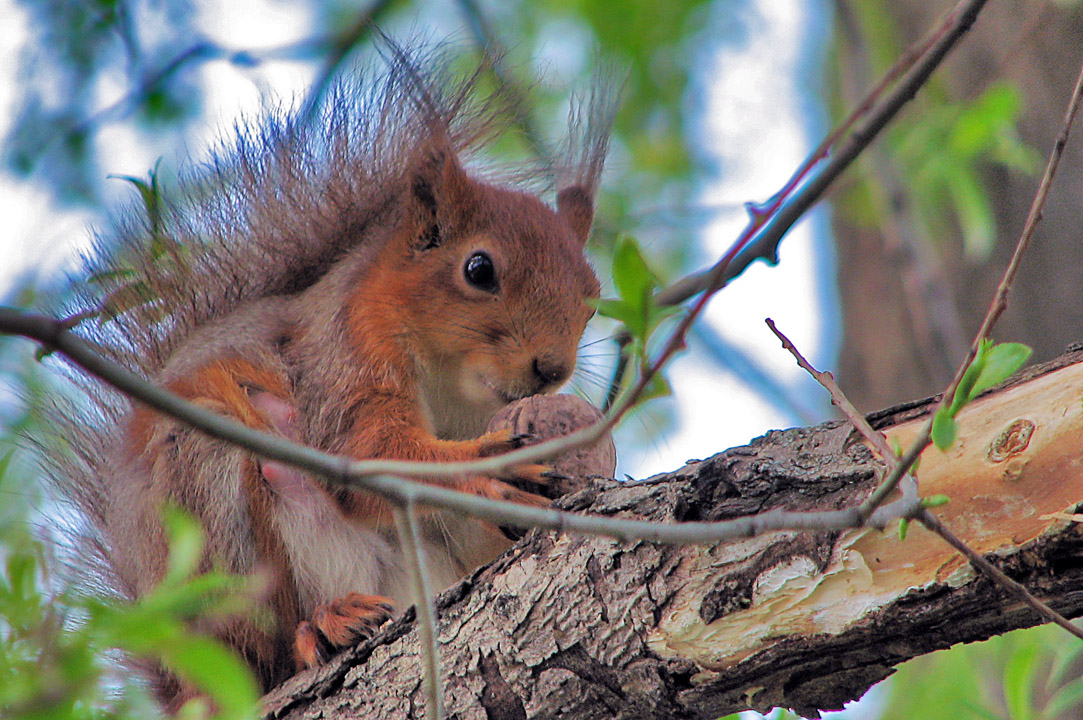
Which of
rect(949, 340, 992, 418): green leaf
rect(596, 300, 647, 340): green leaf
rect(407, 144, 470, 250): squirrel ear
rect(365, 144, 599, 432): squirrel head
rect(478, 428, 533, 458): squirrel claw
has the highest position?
rect(407, 144, 470, 250): squirrel ear

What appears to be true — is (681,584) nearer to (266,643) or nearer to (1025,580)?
(1025,580)

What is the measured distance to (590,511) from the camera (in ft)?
6.19

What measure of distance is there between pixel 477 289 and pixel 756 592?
1314mm

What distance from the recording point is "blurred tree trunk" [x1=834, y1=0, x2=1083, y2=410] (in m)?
3.71

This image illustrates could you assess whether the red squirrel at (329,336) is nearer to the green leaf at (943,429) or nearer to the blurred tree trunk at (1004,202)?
the green leaf at (943,429)

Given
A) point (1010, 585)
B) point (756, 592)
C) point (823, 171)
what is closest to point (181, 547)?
point (823, 171)

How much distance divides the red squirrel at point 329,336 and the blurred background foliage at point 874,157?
0.72ft

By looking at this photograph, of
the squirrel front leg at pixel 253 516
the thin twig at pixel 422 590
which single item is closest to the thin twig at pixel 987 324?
the thin twig at pixel 422 590

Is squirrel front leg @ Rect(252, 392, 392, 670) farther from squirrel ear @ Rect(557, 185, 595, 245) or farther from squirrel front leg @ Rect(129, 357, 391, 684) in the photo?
squirrel ear @ Rect(557, 185, 595, 245)

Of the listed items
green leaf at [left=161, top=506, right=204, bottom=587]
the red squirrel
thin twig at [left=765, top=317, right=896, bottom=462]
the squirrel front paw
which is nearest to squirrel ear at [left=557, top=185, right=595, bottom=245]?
the red squirrel

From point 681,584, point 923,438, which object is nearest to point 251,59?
point 681,584

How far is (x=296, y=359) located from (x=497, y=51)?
1.25 meters

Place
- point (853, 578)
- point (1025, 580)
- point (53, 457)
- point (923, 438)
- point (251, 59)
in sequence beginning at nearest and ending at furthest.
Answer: point (923, 438)
point (1025, 580)
point (853, 578)
point (53, 457)
point (251, 59)

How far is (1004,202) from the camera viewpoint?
13.5ft
